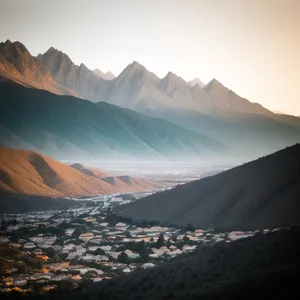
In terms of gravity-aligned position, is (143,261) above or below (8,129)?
below

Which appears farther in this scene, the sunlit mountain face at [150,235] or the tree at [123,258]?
the tree at [123,258]

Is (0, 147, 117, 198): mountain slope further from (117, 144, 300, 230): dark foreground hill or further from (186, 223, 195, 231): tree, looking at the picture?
(186, 223, 195, 231): tree

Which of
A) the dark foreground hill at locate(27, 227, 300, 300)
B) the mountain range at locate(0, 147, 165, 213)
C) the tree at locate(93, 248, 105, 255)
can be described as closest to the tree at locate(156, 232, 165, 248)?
the tree at locate(93, 248, 105, 255)

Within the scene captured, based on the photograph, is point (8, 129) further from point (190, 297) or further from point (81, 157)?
point (190, 297)

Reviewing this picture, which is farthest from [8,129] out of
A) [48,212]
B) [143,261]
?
[143,261]

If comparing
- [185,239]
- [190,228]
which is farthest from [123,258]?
[190,228]

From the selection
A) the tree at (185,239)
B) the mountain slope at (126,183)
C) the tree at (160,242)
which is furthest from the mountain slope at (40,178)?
the tree at (185,239)

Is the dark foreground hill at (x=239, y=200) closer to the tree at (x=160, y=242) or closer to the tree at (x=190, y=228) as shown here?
the tree at (x=190, y=228)
